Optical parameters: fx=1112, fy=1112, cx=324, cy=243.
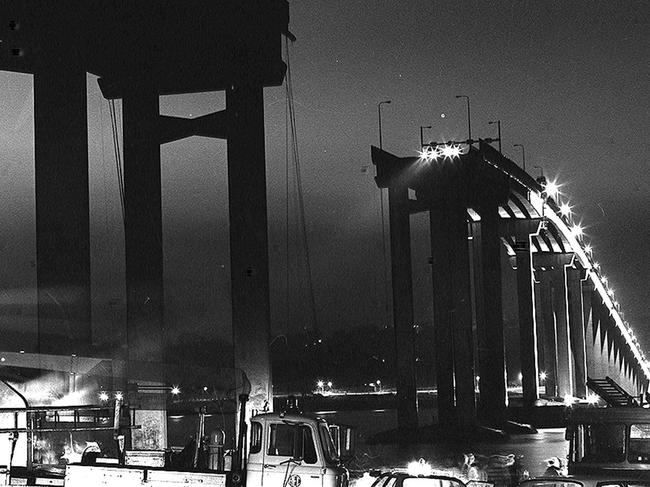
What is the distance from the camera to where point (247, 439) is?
18.8 m

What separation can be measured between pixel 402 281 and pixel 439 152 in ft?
33.6

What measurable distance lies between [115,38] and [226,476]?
30394 mm

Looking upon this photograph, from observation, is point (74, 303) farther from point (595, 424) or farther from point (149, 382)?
point (595, 424)

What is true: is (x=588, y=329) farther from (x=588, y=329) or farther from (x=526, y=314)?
(x=526, y=314)

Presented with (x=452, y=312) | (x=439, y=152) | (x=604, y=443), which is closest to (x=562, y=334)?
(x=452, y=312)

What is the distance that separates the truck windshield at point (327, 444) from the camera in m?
18.1

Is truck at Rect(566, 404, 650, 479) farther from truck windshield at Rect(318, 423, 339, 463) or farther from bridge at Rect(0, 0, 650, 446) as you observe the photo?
bridge at Rect(0, 0, 650, 446)

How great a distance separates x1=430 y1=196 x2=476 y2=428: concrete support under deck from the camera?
7819 centimetres

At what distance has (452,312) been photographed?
7962 cm

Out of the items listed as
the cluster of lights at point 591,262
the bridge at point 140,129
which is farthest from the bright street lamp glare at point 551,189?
the bridge at point 140,129

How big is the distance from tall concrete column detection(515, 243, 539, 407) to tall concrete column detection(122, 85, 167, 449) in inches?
2011

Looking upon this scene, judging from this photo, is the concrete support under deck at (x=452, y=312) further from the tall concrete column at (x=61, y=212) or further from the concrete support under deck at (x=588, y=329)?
the concrete support under deck at (x=588, y=329)

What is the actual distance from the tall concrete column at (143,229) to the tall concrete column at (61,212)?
512 cm

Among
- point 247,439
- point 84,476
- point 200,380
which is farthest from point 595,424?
point 200,380
